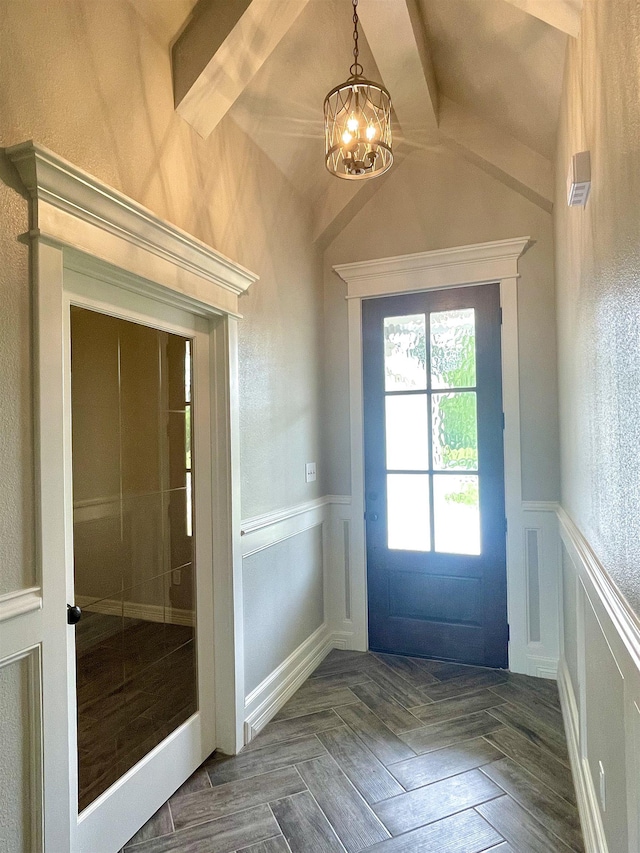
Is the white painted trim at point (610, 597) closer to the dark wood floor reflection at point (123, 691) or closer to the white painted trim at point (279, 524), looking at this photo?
the white painted trim at point (279, 524)

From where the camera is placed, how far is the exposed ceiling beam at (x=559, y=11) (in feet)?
5.28

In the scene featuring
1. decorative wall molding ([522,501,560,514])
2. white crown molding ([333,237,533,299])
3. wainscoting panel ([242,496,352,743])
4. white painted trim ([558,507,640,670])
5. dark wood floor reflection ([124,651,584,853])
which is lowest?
dark wood floor reflection ([124,651,584,853])

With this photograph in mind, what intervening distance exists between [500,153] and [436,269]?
696mm

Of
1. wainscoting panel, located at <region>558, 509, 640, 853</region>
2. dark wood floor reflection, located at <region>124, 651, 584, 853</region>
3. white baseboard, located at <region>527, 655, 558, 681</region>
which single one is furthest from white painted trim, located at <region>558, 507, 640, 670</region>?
white baseboard, located at <region>527, 655, 558, 681</region>

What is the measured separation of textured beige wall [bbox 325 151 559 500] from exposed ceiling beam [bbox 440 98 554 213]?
0.44 feet

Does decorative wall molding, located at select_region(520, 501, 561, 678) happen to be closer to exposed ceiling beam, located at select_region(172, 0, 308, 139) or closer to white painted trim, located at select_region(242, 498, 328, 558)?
white painted trim, located at select_region(242, 498, 328, 558)

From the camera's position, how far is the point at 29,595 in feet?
4.43

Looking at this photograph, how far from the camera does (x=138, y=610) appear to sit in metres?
1.89

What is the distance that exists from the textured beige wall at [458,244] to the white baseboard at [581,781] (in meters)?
1.04

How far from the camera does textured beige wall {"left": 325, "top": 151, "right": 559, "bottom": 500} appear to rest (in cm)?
292

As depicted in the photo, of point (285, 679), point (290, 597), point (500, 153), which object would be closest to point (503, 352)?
point (500, 153)

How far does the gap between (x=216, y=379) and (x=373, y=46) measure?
1.71 m

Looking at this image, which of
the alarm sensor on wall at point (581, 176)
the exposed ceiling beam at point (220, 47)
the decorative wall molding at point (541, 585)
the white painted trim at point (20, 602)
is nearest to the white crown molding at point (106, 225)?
the exposed ceiling beam at point (220, 47)

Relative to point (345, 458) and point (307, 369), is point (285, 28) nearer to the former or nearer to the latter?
point (307, 369)
